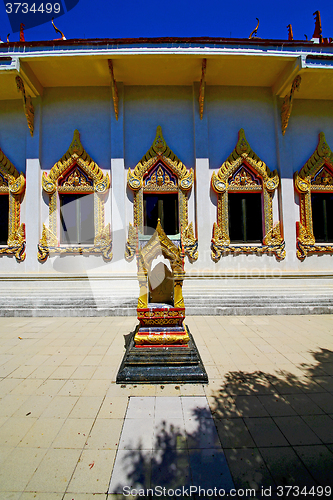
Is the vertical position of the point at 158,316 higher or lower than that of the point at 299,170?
lower

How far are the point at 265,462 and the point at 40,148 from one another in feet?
29.3

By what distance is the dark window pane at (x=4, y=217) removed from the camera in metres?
7.80

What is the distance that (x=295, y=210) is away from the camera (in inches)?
306

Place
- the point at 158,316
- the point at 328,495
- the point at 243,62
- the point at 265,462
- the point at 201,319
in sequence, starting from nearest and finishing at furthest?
1. the point at 328,495
2. the point at 265,462
3. the point at 158,316
4. the point at 201,319
5. the point at 243,62

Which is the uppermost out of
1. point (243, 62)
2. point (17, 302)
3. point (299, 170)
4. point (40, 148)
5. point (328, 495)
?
point (243, 62)

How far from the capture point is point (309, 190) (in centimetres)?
771

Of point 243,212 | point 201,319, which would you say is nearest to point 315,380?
point 201,319

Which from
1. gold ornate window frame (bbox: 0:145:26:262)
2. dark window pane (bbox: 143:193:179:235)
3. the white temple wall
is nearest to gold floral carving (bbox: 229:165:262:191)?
the white temple wall

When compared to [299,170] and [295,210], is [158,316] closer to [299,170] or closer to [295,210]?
[295,210]

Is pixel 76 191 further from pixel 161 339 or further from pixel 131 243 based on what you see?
pixel 161 339

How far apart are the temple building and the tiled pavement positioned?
96.9 inches

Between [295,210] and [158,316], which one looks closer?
[158,316]

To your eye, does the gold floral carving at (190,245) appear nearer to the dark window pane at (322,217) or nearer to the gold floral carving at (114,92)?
the dark window pane at (322,217)

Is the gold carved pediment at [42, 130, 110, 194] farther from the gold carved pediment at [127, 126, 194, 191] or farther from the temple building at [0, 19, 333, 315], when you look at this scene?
the gold carved pediment at [127, 126, 194, 191]
